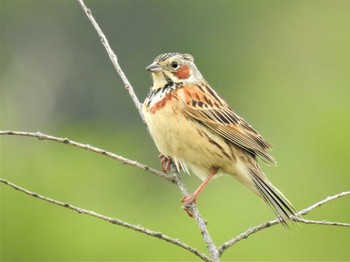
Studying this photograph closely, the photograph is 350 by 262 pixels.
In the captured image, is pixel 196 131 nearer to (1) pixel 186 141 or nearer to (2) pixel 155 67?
(1) pixel 186 141

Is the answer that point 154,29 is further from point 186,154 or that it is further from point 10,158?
point 186,154

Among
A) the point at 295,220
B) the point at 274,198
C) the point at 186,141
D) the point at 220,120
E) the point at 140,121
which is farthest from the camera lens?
the point at 140,121

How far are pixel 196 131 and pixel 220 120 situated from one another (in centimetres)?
→ 18

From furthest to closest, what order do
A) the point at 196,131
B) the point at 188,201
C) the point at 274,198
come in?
the point at 196,131 < the point at 274,198 < the point at 188,201

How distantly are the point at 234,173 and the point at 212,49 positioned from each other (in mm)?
24886

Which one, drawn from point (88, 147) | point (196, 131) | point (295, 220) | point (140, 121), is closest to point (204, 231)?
point (295, 220)

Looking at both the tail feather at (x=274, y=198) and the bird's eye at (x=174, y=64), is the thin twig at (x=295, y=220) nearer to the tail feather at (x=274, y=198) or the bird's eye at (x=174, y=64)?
the tail feather at (x=274, y=198)

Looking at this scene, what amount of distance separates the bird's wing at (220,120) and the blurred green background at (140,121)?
1011 centimetres

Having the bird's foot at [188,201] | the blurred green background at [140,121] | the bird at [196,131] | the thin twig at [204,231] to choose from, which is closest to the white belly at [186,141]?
the bird at [196,131]

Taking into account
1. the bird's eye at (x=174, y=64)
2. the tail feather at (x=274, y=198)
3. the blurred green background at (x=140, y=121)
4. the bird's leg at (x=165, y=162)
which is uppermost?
the blurred green background at (x=140, y=121)

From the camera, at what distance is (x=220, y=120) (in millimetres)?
6727

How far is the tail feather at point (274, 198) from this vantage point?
5852mm

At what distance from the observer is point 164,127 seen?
643cm

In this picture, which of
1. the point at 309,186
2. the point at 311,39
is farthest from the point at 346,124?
the point at 311,39
